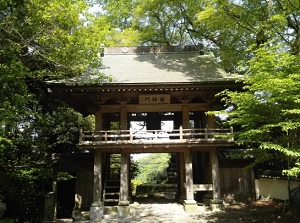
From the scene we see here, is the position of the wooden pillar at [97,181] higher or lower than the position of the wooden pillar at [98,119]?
lower

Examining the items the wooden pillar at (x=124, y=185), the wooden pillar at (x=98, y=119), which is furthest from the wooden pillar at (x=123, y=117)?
the wooden pillar at (x=124, y=185)

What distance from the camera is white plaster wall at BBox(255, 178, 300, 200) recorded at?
44.5 feet

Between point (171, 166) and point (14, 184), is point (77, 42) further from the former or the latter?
point (171, 166)

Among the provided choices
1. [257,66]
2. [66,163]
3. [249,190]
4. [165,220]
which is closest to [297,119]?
[257,66]

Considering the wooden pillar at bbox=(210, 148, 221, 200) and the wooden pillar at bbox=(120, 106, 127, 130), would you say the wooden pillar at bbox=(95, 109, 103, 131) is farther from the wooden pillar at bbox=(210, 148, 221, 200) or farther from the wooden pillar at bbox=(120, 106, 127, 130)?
the wooden pillar at bbox=(210, 148, 221, 200)

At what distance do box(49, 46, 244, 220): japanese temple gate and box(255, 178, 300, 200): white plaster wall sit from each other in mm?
3031

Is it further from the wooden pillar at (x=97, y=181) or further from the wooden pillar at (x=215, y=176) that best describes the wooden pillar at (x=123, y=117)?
the wooden pillar at (x=215, y=176)

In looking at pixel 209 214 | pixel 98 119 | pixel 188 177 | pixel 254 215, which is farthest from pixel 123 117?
pixel 254 215

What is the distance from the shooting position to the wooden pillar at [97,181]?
12.8m

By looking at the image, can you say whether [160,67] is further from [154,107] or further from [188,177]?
[188,177]

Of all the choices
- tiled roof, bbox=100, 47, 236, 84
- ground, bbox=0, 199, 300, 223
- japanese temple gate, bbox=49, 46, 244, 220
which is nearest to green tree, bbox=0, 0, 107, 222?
japanese temple gate, bbox=49, 46, 244, 220

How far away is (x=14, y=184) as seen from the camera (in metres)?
13.2

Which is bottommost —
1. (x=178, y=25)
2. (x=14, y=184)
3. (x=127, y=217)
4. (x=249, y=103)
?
(x=127, y=217)

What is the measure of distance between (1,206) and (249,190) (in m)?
11.9
